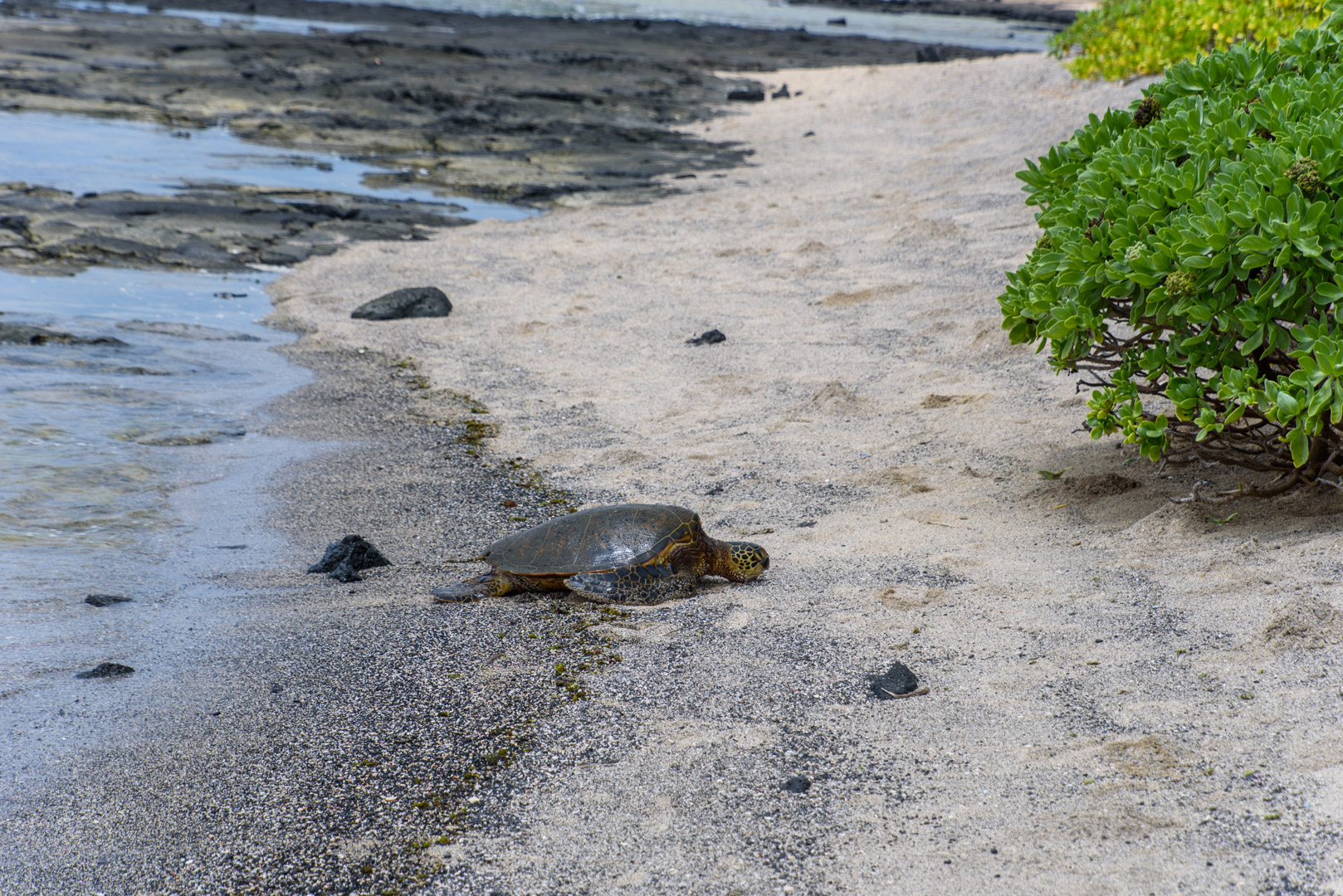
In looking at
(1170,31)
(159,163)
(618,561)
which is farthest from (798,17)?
(618,561)

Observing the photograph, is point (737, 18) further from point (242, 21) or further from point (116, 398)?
point (116, 398)

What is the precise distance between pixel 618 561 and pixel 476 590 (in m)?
0.58

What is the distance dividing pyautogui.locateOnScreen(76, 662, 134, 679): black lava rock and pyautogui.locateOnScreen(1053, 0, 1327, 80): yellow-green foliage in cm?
966

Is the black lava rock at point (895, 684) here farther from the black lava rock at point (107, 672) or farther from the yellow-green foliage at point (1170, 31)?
the yellow-green foliage at point (1170, 31)

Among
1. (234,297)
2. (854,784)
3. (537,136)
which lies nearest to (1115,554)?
(854,784)

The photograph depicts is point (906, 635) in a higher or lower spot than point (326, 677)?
higher

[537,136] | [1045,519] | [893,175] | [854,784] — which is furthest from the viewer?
[537,136]

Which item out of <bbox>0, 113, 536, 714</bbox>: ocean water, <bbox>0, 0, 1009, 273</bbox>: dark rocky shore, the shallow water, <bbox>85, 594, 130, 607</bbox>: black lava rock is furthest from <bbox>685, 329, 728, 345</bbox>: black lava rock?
the shallow water

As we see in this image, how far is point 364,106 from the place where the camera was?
18.9 metres

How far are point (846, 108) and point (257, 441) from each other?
14.9 m

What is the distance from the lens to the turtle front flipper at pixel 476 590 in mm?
4078

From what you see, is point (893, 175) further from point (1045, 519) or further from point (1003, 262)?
point (1045, 519)

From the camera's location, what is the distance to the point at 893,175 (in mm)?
12633

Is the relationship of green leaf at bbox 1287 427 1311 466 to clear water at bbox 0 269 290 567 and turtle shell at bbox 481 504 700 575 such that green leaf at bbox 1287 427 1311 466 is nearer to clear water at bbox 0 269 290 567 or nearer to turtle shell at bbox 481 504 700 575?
turtle shell at bbox 481 504 700 575
